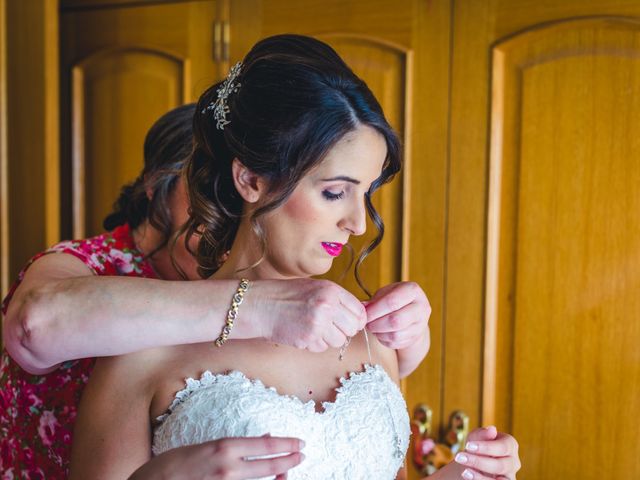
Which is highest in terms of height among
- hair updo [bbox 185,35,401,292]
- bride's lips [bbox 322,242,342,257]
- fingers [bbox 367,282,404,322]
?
hair updo [bbox 185,35,401,292]

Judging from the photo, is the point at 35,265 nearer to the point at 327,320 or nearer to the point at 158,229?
the point at 158,229

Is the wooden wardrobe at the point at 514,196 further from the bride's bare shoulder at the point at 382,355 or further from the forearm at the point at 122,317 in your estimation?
the forearm at the point at 122,317

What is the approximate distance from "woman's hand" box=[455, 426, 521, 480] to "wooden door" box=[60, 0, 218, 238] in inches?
53.2

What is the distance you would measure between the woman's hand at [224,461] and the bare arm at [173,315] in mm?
180

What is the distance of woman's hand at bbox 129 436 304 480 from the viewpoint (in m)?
0.86

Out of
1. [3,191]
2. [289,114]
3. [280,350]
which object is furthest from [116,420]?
[3,191]

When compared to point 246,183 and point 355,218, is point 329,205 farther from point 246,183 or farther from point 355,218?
point 246,183

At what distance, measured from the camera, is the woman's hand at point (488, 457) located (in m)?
1.10

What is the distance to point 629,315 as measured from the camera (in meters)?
1.63

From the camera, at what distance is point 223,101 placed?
3.98 ft

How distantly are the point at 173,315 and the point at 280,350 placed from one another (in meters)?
0.27

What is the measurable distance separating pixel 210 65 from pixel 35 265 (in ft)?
3.02

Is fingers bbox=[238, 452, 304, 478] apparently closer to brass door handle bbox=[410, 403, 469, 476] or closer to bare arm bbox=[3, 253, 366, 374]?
bare arm bbox=[3, 253, 366, 374]

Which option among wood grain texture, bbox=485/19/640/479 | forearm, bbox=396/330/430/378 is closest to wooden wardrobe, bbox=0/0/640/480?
wood grain texture, bbox=485/19/640/479
